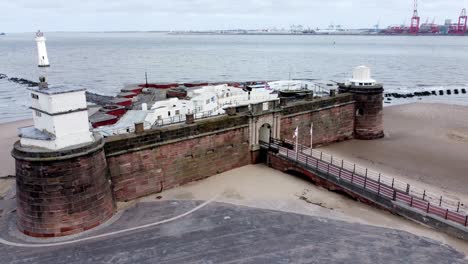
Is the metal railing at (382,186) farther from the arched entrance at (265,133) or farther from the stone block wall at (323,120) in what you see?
the stone block wall at (323,120)

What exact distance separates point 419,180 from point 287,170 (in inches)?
339

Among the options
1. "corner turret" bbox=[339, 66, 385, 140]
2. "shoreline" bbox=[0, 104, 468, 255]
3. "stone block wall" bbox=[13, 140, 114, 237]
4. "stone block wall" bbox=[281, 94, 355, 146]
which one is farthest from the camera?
"corner turret" bbox=[339, 66, 385, 140]

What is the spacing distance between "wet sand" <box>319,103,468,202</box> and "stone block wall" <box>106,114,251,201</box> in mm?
9341

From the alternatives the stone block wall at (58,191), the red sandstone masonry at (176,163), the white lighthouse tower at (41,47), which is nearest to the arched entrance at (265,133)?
the red sandstone masonry at (176,163)

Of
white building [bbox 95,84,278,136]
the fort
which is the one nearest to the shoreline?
the fort

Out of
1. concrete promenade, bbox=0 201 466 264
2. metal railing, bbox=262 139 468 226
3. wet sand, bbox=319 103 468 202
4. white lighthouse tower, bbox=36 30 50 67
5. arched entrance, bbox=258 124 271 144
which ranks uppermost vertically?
white lighthouse tower, bbox=36 30 50 67

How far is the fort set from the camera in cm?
1702

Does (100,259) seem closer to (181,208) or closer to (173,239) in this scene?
(173,239)

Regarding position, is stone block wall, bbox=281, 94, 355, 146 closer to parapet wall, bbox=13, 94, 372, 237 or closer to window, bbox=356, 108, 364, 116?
parapet wall, bbox=13, 94, 372, 237

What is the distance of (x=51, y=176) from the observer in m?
16.8

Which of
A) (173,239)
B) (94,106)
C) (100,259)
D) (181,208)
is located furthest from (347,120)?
(94,106)

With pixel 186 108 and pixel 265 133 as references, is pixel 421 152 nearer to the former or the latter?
pixel 265 133

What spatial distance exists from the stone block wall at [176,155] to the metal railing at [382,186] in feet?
9.18

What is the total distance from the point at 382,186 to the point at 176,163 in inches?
453
